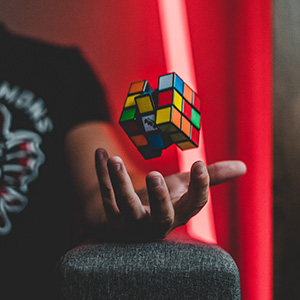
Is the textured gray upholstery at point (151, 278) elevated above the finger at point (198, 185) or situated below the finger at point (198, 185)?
below

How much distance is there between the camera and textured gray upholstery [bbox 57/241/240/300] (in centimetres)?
36

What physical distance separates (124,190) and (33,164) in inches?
31.1

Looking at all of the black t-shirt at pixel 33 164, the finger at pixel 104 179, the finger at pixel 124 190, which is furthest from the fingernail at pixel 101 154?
the black t-shirt at pixel 33 164

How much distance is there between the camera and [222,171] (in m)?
0.61

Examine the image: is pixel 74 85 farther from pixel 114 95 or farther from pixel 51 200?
pixel 51 200

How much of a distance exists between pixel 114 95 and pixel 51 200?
1.71ft

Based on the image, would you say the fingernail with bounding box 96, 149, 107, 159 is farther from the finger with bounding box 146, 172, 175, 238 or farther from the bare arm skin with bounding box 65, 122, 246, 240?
the finger with bounding box 146, 172, 175, 238

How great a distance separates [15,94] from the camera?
111 centimetres

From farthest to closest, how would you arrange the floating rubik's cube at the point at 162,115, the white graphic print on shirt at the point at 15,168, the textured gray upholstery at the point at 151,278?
the white graphic print on shirt at the point at 15,168 → the floating rubik's cube at the point at 162,115 → the textured gray upholstery at the point at 151,278

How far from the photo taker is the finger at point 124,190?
443 mm

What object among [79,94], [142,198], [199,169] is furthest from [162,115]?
[79,94]

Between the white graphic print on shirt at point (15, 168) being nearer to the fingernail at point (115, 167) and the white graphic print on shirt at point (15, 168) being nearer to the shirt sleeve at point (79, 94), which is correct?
the shirt sleeve at point (79, 94)

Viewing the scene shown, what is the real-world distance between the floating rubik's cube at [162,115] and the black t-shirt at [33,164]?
0.64 metres

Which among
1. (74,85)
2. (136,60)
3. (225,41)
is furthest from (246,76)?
(74,85)
